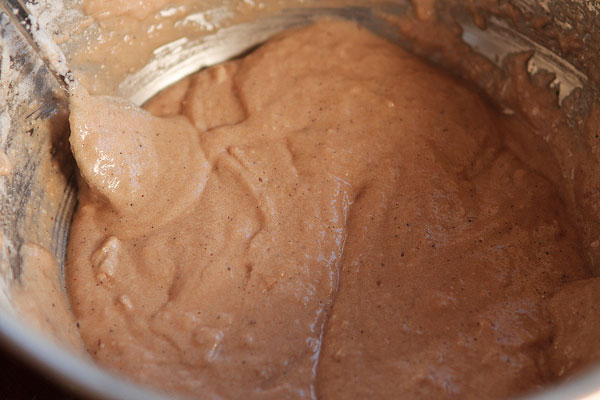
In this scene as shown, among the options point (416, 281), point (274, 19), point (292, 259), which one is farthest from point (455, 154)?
point (274, 19)

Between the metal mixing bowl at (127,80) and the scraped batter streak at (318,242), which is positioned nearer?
the metal mixing bowl at (127,80)

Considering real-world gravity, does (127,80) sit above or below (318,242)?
above

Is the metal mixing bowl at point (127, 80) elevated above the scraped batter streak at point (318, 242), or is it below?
above

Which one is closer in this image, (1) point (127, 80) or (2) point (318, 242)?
(2) point (318, 242)

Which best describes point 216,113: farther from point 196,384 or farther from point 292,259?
point 196,384
